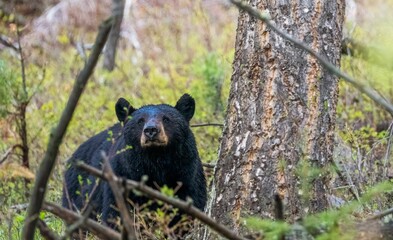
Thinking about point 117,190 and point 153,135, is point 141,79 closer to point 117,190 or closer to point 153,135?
point 153,135

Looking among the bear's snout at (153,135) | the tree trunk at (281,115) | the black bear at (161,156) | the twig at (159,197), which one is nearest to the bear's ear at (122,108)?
the black bear at (161,156)

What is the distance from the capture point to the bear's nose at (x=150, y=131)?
666cm

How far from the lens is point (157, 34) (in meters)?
17.0

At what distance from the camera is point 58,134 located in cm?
341

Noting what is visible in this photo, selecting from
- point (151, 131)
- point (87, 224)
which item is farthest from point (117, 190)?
point (151, 131)

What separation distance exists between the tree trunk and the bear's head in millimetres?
1113

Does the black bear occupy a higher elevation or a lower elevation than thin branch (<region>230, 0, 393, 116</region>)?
lower

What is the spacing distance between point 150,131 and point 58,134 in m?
3.27

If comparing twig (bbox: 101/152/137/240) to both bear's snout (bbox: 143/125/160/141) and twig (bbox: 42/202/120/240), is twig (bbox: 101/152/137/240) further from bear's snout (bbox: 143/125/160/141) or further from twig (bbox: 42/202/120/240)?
bear's snout (bbox: 143/125/160/141)

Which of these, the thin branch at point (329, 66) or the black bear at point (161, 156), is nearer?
the thin branch at point (329, 66)

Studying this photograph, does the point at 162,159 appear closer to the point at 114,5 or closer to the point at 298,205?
the point at 298,205

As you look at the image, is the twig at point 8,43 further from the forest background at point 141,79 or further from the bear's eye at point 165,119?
the bear's eye at point 165,119

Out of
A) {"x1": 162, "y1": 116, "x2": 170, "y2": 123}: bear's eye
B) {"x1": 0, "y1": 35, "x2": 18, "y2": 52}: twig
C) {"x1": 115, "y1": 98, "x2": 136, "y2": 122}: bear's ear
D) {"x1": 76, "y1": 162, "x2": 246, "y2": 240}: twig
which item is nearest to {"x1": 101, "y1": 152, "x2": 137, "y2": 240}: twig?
{"x1": 76, "y1": 162, "x2": 246, "y2": 240}: twig

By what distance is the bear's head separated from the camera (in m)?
6.71
